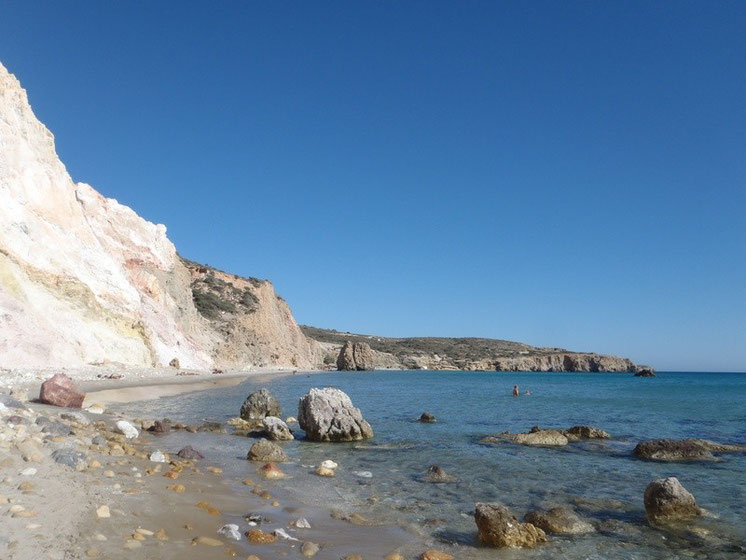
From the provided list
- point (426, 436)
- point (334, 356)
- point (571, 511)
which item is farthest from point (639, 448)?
point (334, 356)

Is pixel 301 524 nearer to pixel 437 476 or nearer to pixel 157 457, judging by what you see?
pixel 437 476

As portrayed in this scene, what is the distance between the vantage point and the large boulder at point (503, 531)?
21.1 feet

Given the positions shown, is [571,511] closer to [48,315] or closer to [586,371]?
[48,315]

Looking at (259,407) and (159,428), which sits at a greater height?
(259,407)

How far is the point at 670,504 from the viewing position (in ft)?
25.9

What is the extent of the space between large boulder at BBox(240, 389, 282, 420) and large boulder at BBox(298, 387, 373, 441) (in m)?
3.51

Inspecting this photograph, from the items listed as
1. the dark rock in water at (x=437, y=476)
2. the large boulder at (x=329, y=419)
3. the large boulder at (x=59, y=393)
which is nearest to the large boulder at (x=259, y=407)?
the large boulder at (x=329, y=419)

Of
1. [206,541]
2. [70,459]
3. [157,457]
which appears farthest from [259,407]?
[206,541]

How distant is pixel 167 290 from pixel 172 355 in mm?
8824

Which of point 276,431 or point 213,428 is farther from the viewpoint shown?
point 213,428

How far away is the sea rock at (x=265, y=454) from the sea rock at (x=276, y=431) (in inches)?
114

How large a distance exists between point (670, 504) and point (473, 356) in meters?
137

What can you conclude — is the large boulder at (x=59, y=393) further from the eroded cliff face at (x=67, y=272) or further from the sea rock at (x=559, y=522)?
the sea rock at (x=559, y=522)

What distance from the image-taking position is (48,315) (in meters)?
26.6
